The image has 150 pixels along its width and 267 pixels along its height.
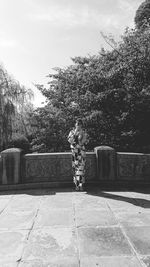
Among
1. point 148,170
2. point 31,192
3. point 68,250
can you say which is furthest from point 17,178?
point 68,250

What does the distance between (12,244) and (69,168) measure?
4.00m

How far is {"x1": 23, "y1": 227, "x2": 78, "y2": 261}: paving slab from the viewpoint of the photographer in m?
3.57

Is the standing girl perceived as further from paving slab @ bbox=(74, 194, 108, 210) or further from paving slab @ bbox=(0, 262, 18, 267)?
paving slab @ bbox=(0, 262, 18, 267)

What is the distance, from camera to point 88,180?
7691 mm

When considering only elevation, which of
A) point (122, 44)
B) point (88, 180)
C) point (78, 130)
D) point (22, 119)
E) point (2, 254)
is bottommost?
point (2, 254)

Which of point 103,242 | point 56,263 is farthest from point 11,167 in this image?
point 56,263

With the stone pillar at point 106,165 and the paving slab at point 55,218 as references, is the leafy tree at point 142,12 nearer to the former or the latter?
the stone pillar at point 106,165

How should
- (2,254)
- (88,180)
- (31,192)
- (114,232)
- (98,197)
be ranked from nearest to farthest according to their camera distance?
(2,254) < (114,232) < (98,197) < (31,192) < (88,180)

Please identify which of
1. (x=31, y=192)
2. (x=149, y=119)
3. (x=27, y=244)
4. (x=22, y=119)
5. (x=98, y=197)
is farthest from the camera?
(x=22, y=119)

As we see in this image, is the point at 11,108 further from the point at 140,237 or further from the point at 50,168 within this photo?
the point at 140,237

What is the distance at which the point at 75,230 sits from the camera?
4383 mm

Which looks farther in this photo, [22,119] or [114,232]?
Result: [22,119]

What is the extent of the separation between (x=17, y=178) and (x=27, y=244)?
3772mm

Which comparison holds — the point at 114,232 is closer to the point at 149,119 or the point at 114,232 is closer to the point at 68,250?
the point at 68,250
